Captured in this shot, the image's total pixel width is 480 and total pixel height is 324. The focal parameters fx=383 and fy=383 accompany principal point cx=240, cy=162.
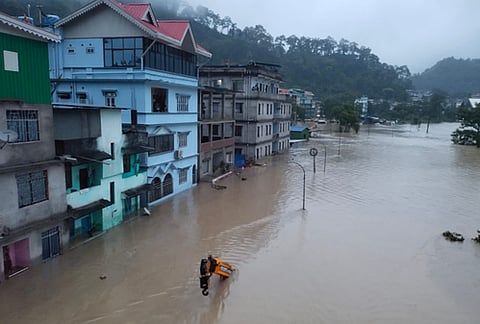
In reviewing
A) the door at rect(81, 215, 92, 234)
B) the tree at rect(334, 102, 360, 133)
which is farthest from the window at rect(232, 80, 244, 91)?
the tree at rect(334, 102, 360, 133)

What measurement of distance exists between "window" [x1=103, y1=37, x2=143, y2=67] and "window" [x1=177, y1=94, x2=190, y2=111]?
417cm

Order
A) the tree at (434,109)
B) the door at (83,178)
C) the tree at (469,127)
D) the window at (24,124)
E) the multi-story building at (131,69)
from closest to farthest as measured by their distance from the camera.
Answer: the window at (24,124), the door at (83,178), the multi-story building at (131,69), the tree at (469,127), the tree at (434,109)

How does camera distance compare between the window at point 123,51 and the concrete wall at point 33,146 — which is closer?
the concrete wall at point 33,146

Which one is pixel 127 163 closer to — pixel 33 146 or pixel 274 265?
pixel 33 146

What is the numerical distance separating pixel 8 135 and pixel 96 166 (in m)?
5.50

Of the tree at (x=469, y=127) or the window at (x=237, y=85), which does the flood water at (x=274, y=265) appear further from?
the tree at (x=469, y=127)

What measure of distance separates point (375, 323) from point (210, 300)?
5.23 metres

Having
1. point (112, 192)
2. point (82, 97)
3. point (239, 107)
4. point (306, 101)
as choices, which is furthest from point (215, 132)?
point (306, 101)

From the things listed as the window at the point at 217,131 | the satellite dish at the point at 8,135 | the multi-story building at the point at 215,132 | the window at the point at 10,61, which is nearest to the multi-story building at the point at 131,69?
the multi-story building at the point at 215,132

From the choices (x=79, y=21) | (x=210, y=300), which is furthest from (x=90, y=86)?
(x=210, y=300)

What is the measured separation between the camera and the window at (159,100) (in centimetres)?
2409

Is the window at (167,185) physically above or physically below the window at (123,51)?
below

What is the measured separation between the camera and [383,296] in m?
13.2

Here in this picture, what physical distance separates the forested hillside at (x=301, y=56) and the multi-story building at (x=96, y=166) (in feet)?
333
